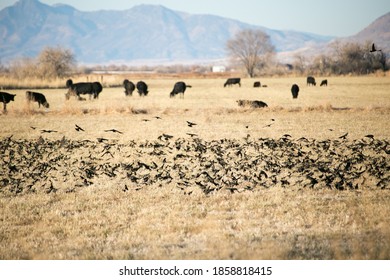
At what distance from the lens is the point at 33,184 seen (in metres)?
7.36

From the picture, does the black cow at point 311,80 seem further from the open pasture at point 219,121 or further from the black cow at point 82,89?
the black cow at point 82,89

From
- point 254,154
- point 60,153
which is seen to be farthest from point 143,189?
point 60,153

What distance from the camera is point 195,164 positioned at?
8875 millimetres

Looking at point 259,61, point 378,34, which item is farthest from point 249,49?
point 378,34

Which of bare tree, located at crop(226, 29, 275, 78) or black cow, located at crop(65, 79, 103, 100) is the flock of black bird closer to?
black cow, located at crop(65, 79, 103, 100)

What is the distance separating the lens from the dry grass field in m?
4.42

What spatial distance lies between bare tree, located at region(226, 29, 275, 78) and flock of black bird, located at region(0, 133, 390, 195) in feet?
255

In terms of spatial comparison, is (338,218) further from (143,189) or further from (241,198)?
(143,189)

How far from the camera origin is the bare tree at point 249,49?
87.2 metres

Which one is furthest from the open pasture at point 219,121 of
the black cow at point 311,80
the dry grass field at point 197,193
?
the black cow at point 311,80

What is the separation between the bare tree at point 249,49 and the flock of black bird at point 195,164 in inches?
3057
